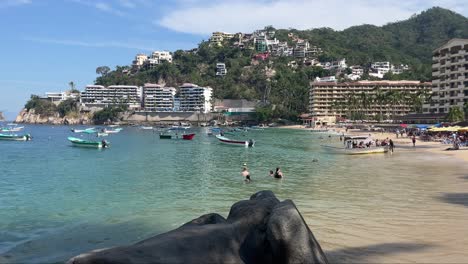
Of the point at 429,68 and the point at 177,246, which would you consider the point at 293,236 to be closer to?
the point at 177,246

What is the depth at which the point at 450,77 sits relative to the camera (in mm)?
A: 98875

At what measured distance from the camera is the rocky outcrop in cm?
568

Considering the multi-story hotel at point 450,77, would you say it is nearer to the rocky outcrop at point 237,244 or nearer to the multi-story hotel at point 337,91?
the multi-story hotel at point 337,91

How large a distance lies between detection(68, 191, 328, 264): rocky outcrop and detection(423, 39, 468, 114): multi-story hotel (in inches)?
3872

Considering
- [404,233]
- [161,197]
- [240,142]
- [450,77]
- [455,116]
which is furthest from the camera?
[450,77]

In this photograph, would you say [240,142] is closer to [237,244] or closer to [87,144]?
[87,144]

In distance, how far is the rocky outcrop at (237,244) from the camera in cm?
568

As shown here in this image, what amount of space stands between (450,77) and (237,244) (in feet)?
347

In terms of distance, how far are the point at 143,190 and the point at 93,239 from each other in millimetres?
11017

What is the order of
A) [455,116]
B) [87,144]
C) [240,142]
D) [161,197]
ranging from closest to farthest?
[161,197] < [87,144] < [240,142] < [455,116]

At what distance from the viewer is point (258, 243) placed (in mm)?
6809

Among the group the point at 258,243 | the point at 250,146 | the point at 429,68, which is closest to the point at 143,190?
the point at 258,243

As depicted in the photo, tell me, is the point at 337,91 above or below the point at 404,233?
above

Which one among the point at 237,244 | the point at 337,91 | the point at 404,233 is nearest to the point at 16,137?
the point at 404,233
